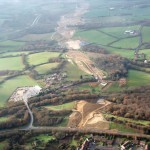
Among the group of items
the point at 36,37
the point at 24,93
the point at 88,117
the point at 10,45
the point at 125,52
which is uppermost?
the point at 88,117

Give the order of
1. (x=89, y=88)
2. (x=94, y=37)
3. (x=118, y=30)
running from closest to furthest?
1. (x=89, y=88)
2. (x=94, y=37)
3. (x=118, y=30)

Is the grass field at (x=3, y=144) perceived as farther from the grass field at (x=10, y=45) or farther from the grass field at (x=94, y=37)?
the grass field at (x=94, y=37)

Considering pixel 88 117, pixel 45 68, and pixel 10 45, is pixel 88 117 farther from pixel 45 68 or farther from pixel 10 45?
pixel 10 45

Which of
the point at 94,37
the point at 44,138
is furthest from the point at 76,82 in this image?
the point at 94,37

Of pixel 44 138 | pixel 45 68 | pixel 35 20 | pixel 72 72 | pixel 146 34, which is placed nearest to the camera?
pixel 44 138

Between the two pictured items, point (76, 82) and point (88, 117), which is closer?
point (88, 117)

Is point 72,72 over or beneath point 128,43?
over
